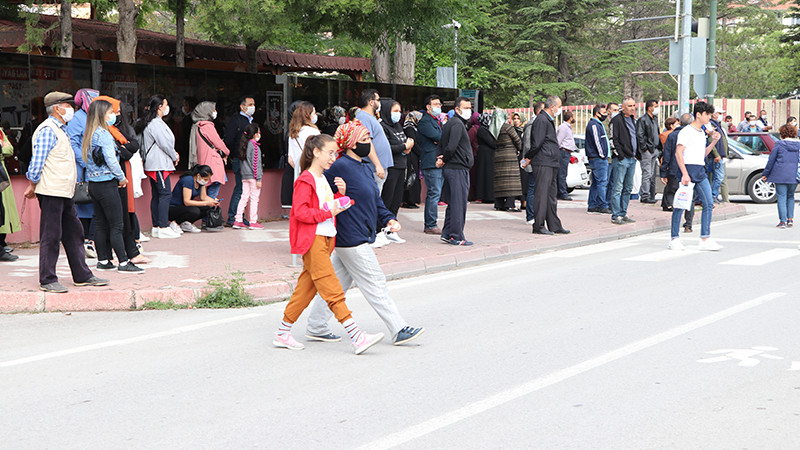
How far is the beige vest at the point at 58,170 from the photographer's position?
27.8 ft

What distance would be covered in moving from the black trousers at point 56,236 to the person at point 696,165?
25.0 ft

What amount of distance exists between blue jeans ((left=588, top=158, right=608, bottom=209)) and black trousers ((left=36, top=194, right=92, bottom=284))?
10192 millimetres

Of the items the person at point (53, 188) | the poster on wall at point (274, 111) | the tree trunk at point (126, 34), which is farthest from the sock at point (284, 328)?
the tree trunk at point (126, 34)

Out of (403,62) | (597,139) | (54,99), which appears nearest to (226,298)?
(54,99)

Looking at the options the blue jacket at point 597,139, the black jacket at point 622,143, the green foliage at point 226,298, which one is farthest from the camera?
the blue jacket at point 597,139

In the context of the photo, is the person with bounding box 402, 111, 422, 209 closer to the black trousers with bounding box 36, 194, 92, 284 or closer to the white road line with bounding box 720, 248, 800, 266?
the white road line with bounding box 720, 248, 800, 266

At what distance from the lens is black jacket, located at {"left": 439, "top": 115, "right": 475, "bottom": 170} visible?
40.3ft

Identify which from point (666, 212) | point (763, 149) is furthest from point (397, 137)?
point (763, 149)

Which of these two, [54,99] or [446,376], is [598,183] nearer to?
[54,99]

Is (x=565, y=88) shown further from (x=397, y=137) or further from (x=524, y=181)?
(x=397, y=137)

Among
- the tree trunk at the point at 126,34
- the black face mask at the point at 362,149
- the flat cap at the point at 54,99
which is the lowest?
the black face mask at the point at 362,149

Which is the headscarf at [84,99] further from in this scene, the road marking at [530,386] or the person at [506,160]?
the person at [506,160]

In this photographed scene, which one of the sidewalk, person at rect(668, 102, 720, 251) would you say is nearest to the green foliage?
the sidewalk

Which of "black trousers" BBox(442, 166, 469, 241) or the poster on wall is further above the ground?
the poster on wall
